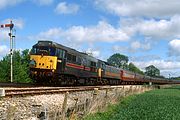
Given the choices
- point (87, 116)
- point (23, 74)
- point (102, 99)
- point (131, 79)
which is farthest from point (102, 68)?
point (87, 116)

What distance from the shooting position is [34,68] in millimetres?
35125

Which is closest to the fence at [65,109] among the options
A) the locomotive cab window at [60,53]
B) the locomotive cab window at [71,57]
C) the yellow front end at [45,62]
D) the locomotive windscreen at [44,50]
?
the yellow front end at [45,62]

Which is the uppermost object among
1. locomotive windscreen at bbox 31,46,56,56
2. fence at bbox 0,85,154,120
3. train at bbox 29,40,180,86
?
locomotive windscreen at bbox 31,46,56,56

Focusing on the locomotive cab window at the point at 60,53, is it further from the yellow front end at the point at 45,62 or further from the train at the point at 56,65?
the yellow front end at the point at 45,62

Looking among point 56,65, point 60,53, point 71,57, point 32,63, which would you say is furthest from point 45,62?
point 71,57

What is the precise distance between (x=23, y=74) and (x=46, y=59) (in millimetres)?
39969

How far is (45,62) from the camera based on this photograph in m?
34.9

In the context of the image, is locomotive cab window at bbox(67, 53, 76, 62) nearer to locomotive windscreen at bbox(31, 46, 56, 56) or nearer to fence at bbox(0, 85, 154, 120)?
locomotive windscreen at bbox(31, 46, 56, 56)

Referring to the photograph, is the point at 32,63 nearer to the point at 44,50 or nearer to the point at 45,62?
the point at 45,62

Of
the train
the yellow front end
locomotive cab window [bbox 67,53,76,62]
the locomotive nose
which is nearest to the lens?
the yellow front end

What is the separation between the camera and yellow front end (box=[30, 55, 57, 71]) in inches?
1364

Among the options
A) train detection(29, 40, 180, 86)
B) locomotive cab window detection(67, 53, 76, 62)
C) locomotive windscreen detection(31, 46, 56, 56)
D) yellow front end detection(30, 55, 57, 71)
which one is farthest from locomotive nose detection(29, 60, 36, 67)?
locomotive cab window detection(67, 53, 76, 62)

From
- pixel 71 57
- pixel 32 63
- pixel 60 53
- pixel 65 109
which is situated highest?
pixel 60 53

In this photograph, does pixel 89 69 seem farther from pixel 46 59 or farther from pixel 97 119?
pixel 97 119
